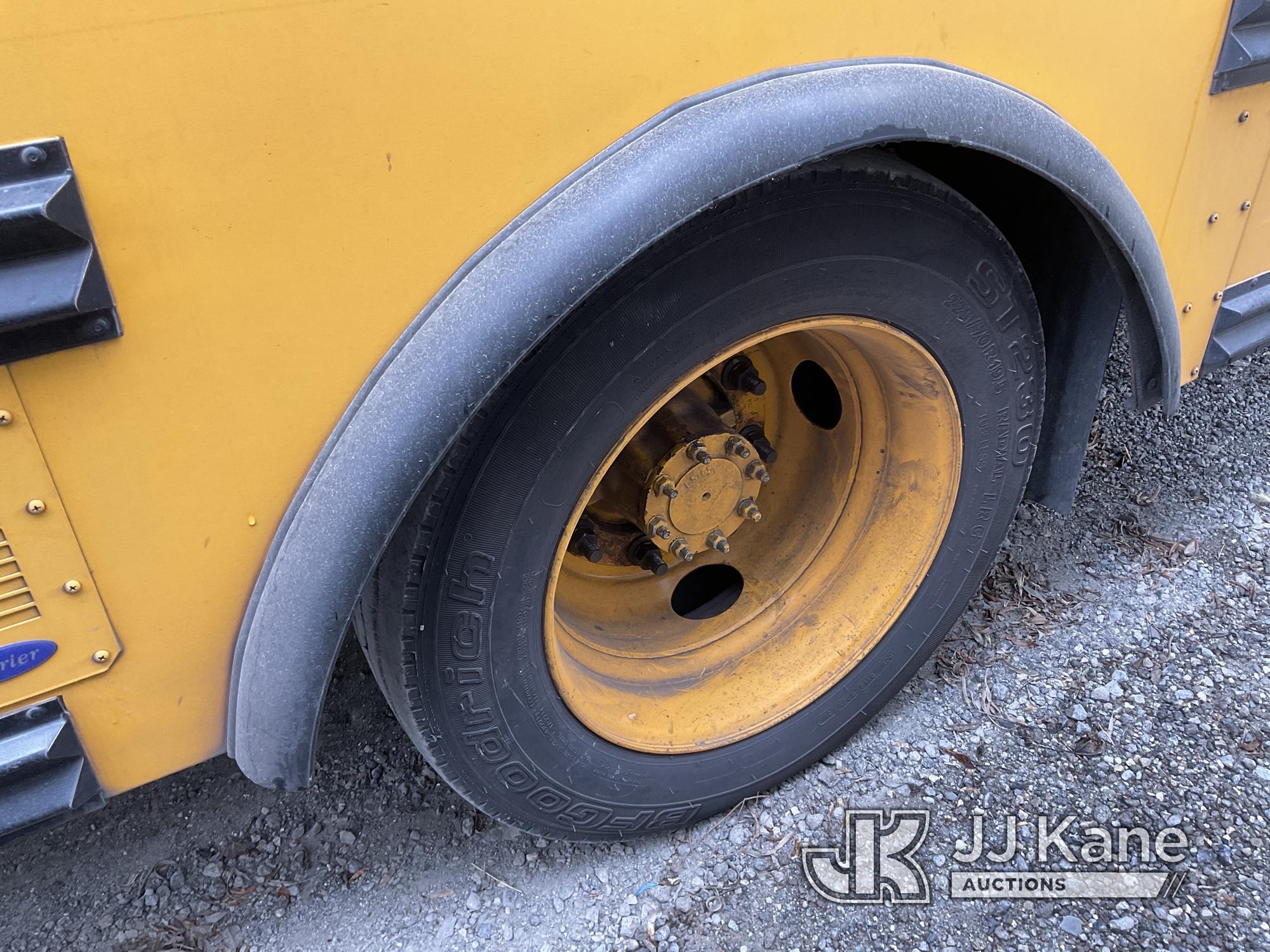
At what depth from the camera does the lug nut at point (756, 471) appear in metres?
1.74

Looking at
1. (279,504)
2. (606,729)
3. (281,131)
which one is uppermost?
(281,131)

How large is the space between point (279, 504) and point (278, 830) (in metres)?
1.03

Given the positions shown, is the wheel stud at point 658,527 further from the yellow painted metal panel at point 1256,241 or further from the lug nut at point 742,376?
the yellow painted metal panel at point 1256,241

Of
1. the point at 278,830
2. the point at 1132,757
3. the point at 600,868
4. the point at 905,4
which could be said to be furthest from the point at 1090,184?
the point at 278,830

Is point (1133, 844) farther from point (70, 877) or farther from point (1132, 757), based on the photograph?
point (70, 877)

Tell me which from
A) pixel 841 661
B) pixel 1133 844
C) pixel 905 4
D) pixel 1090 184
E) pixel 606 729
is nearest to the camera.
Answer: pixel 905 4

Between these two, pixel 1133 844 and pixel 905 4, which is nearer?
pixel 905 4

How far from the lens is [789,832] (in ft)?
5.80

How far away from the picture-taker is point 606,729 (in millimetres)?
1562

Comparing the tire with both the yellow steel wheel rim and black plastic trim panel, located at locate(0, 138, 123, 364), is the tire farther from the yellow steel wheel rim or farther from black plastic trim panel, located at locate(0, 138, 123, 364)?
black plastic trim panel, located at locate(0, 138, 123, 364)

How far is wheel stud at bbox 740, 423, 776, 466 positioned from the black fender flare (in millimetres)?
762

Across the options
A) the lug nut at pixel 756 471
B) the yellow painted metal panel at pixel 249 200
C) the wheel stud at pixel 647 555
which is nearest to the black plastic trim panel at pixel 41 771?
the yellow painted metal panel at pixel 249 200

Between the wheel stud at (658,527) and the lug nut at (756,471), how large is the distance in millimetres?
179

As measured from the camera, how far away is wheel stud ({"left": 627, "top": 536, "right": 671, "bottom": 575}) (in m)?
1.80
